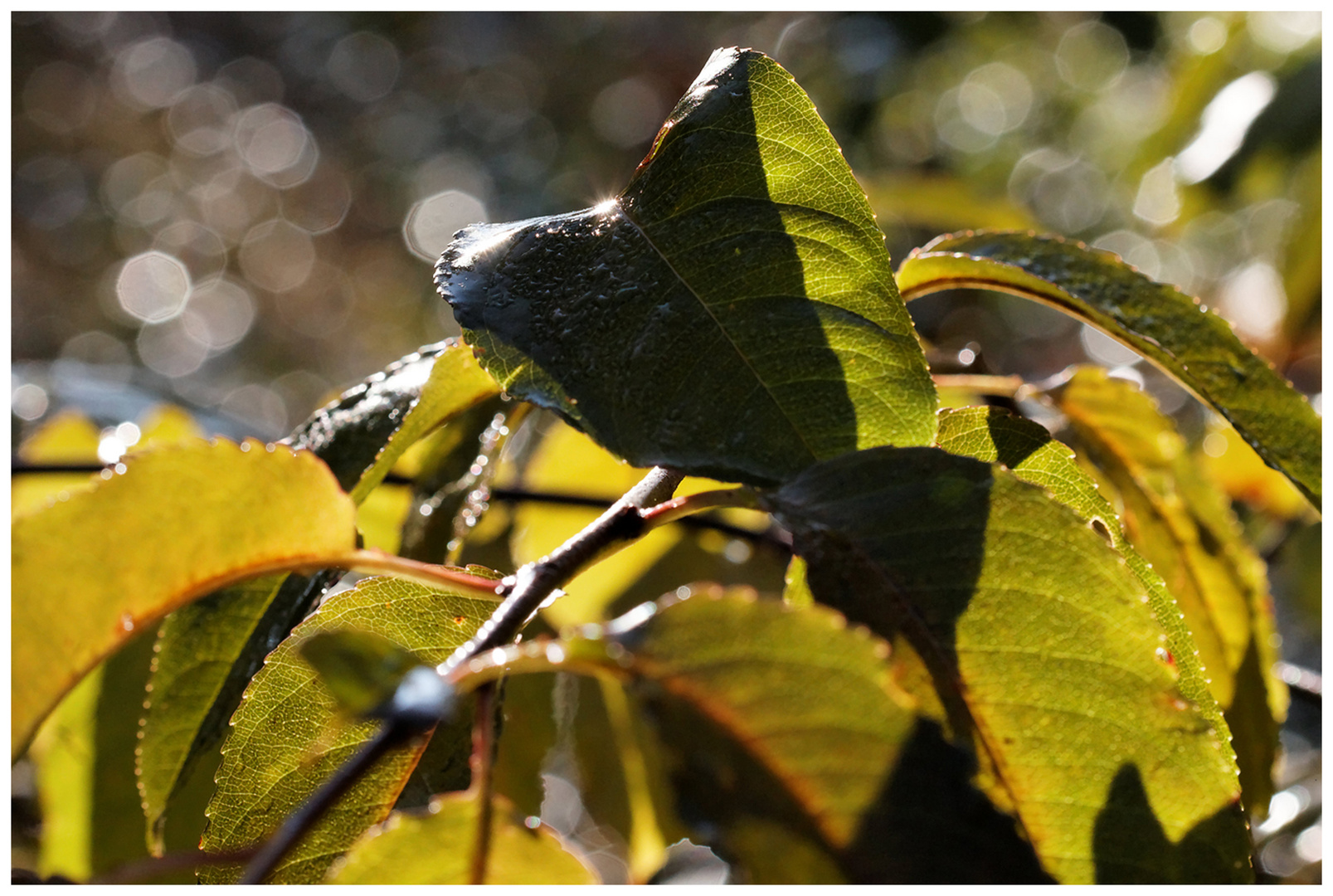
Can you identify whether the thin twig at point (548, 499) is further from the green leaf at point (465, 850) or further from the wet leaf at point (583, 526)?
the green leaf at point (465, 850)

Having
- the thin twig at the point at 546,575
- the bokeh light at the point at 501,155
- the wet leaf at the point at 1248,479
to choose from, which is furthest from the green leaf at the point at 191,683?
→ the wet leaf at the point at 1248,479

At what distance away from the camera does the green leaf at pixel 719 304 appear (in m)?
0.42

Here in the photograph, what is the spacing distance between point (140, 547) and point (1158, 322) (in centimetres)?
51

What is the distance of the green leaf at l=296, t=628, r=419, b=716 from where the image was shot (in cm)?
32

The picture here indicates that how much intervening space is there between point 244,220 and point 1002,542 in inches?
270

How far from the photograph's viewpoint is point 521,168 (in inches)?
174

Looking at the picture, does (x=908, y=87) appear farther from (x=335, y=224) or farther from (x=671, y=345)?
(x=335, y=224)

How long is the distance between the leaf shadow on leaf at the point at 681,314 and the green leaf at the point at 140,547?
101 mm

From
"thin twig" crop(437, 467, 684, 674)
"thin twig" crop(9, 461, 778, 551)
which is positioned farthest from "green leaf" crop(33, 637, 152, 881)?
"thin twig" crop(437, 467, 684, 674)

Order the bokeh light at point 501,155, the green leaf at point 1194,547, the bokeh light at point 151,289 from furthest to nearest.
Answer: the bokeh light at point 151,289
the bokeh light at point 501,155
the green leaf at point 1194,547

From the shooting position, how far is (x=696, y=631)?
34 centimetres

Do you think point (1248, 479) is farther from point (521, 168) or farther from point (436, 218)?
point (436, 218)

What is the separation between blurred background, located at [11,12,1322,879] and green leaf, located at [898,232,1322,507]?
6.8 inches

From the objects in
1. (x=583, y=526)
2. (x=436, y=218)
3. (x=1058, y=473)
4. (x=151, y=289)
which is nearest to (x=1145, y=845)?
(x=1058, y=473)
